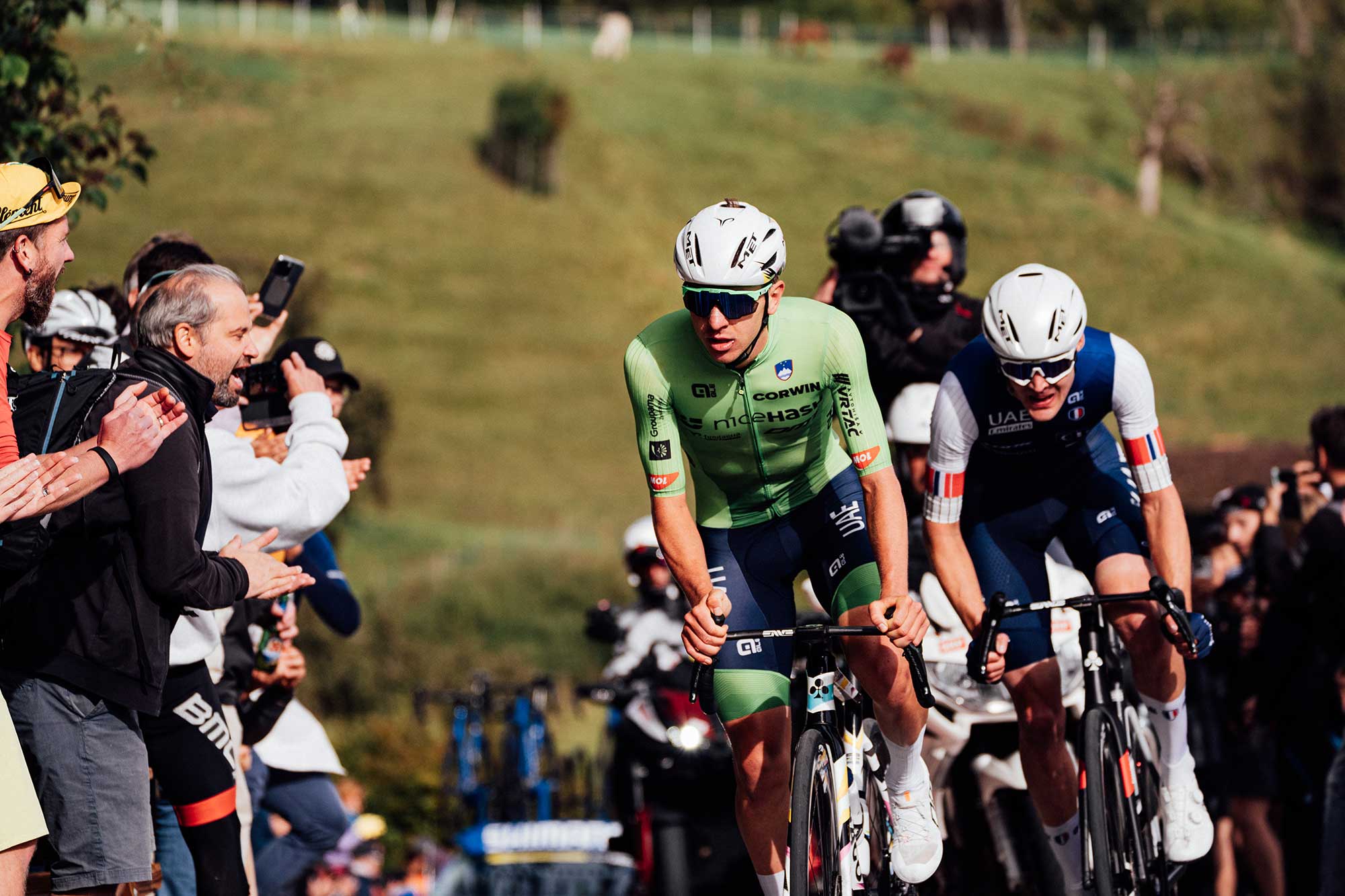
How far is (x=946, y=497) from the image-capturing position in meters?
7.20

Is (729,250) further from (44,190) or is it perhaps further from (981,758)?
(981,758)

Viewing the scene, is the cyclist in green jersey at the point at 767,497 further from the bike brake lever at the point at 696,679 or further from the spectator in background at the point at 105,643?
the spectator in background at the point at 105,643

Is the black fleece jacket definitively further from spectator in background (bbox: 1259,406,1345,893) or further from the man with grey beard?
spectator in background (bbox: 1259,406,1345,893)

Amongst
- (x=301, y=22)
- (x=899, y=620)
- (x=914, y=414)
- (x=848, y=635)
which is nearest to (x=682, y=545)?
(x=848, y=635)

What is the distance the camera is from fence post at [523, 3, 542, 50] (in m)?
87.4

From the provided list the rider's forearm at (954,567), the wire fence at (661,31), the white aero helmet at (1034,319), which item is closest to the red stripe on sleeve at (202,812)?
the rider's forearm at (954,567)

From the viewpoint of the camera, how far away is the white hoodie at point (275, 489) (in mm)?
6195

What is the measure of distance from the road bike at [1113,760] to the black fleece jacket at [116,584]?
3297mm

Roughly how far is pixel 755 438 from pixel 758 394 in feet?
0.74

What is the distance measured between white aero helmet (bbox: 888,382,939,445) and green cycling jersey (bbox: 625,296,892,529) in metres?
2.05

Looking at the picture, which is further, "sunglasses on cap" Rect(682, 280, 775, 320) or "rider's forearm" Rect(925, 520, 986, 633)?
"rider's forearm" Rect(925, 520, 986, 633)

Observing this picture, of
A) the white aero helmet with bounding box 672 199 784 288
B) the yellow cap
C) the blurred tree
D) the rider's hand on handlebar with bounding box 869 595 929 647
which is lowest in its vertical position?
the rider's hand on handlebar with bounding box 869 595 929 647

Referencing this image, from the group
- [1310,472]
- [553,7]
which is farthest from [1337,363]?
[1310,472]

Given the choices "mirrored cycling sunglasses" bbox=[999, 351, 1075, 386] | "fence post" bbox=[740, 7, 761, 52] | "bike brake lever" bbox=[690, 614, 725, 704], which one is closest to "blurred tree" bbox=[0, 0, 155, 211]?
"bike brake lever" bbox=[690, 614, 725, 704]
